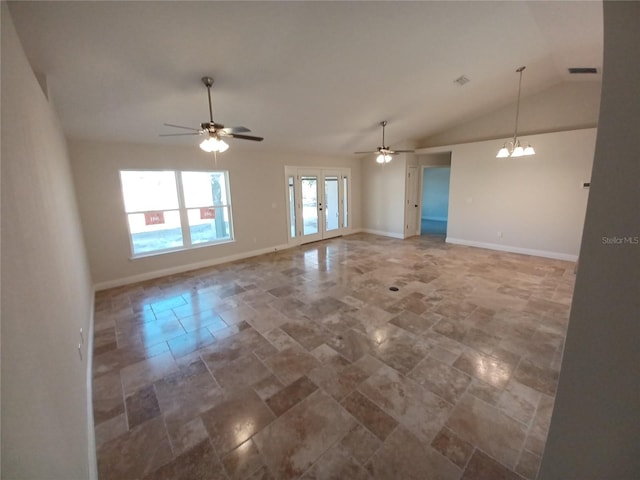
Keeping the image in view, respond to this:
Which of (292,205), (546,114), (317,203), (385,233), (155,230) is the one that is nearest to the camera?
(155,230)

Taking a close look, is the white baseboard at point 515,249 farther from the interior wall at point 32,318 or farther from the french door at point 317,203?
the interior wall at point 32,318

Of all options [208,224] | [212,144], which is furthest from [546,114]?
[208,224]

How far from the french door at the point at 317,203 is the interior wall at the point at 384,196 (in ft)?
2.24

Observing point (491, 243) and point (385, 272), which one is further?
point (491, 243)

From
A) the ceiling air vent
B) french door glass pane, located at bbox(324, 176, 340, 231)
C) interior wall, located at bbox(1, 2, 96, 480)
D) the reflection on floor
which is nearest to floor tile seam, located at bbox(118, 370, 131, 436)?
interior wall, located at bbox(1, 2, 96, 480)

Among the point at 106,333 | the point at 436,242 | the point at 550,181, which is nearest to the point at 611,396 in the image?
the point at 106,333

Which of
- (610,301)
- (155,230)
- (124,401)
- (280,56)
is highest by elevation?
(280,56)

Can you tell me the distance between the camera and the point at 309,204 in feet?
24.8

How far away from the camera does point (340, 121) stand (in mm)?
5109

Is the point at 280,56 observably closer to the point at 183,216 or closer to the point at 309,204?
the point at 183,216

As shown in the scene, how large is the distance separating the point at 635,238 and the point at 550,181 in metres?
6.31

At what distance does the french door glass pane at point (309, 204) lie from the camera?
7402mm

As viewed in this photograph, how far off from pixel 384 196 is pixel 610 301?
7.52m

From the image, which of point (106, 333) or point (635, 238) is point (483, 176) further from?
point (106, 333)
